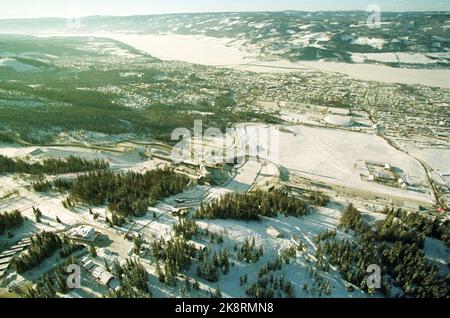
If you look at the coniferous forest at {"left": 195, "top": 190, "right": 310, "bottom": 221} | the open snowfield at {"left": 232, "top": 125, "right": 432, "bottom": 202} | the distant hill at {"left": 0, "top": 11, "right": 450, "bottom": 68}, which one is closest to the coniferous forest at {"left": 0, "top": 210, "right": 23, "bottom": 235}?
the coniferous forest at {"left": 195, "top": 190, "right": 310, "bottom": 221}

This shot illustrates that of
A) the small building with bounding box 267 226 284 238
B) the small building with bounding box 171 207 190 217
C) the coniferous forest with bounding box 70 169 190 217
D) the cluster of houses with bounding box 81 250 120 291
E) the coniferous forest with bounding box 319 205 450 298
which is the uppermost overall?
the coniferous forest with bounding box 70 169 190 217

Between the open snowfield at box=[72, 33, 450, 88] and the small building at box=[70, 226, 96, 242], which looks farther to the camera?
the open snowfield at box=[72, 33, 450, 88]

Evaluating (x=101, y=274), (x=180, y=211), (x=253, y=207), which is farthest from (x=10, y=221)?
(x=253, y=207)

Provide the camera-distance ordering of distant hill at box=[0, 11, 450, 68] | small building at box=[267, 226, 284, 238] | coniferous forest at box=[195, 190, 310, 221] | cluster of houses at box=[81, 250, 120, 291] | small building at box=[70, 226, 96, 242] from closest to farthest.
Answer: cluster of houses at box=[81, 250, 120, 291], small building at box=[70, 226, 96, 242], small building at box=[267, 226, 284, 238], coniferous forest at box=[195, 190, 310, 221], distant hill at box=[0, 11, 450, 68]

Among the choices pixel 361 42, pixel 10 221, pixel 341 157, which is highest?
pixel 361 42

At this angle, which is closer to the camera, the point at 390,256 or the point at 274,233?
the point at 390,256

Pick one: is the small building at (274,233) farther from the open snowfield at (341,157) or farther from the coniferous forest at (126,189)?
the open snowfield at (341,157)

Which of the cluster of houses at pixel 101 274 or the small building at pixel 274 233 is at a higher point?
the cluster of houses at pixel 101 274

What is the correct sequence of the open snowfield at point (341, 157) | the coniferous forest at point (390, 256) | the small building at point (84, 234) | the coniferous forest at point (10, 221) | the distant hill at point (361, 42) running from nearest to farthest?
the coniferous forest at point (390, 256)
the small building at point (84, 234)
the coniferous forest at point (10, 221)
the open snowfield at point (341, 157)
the distant hill at point (361, 42)

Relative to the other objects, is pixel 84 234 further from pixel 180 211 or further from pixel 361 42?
pixel 361 42

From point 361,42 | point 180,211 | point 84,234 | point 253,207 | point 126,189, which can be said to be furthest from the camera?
point 361,42

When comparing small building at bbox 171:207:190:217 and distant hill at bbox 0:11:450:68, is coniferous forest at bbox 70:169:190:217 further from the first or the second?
distant hill at bbox 0:11:450:68

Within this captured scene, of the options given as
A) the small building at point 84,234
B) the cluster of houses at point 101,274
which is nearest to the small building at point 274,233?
the cluster of houses at point 101,274
